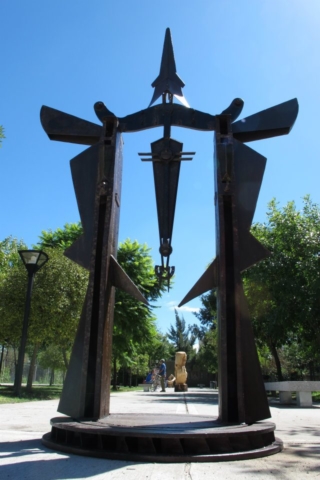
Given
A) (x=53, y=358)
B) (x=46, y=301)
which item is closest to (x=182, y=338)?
(x=53, y=358)

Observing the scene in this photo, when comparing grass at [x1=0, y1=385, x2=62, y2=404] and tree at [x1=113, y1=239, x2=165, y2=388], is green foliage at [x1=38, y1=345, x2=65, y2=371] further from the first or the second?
grass at [x1=0, y1=385, x2=62, y2=404]

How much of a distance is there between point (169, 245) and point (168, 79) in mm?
2682

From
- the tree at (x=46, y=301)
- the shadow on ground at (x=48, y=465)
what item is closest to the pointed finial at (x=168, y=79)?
the shadow on ground at (x=48, y=465)

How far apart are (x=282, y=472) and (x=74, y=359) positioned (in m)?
2.53

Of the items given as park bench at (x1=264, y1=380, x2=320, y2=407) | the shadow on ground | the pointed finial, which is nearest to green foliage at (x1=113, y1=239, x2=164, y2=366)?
park bench at (x1=264, y1=380, x2=320, y2=407)

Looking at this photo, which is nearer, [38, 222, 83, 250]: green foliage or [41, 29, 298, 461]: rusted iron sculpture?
[41, 29, 298, 461]: rusted iron sculpture

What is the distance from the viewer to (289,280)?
1842cm

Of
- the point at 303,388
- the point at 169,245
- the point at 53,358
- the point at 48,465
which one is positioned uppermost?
the point at 169,245

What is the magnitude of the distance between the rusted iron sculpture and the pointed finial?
0.6 inches

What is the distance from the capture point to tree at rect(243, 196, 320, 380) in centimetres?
1806

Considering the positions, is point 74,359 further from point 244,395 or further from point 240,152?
point 240,152

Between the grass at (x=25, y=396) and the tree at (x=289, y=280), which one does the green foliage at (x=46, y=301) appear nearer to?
the grass at (x=25, y=396)

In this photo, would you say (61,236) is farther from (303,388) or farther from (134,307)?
(303,388)

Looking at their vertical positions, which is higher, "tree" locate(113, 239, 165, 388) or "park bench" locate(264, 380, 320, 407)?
"tree" locate(113, 239, 165, 388)
